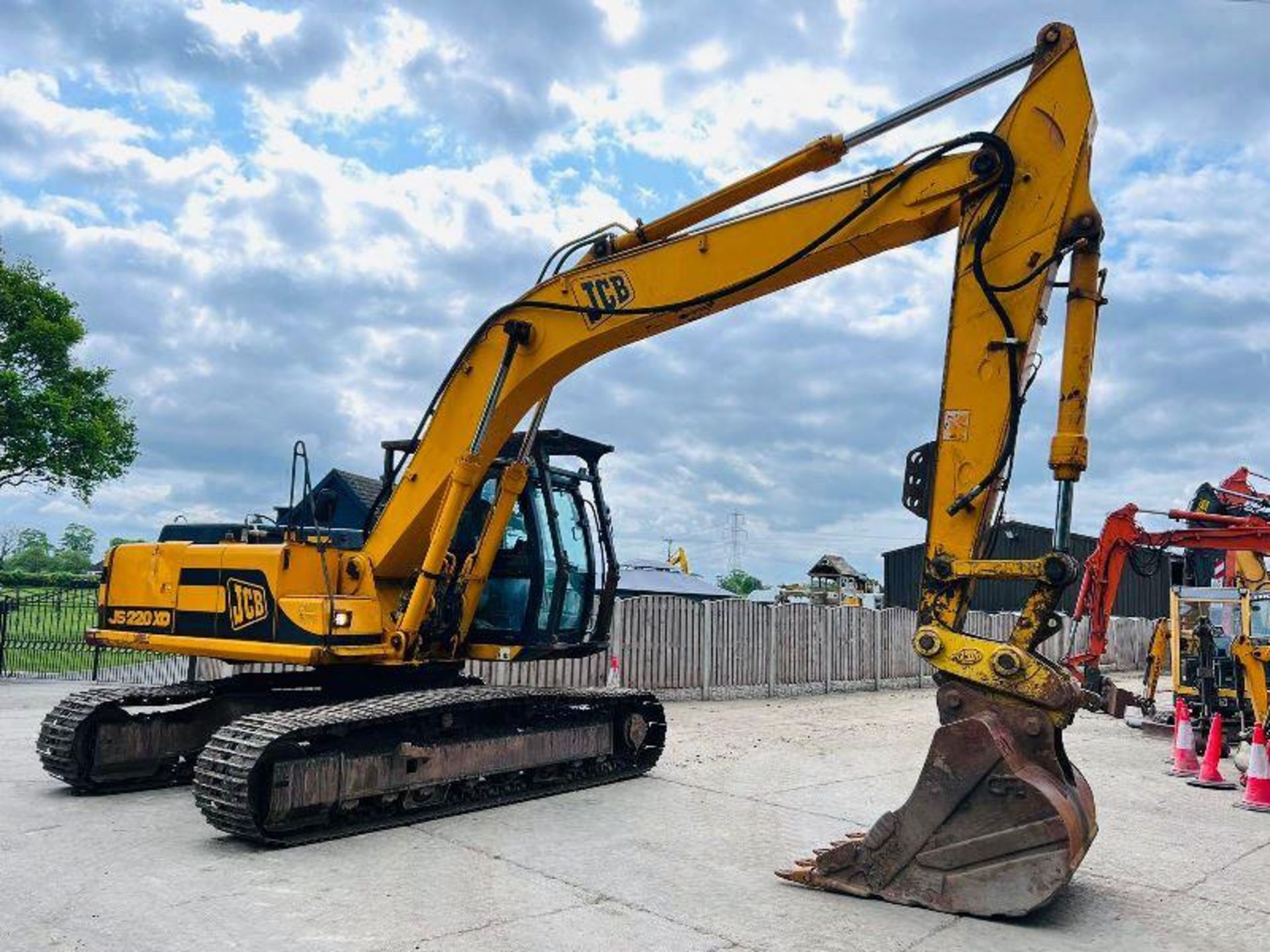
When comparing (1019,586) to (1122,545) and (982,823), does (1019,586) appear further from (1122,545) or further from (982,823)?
(982,823)

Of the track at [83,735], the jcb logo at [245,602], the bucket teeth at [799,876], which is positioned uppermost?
the jcb logo at [245,602]

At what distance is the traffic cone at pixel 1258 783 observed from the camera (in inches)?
346

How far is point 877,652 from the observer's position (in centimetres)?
2136

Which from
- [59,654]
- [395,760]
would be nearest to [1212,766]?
[395,760]

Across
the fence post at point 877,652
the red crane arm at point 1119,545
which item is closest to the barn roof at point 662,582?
the fence post at point 877,652

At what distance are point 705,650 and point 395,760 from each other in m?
9.96

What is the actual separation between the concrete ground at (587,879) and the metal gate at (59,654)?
9833mm

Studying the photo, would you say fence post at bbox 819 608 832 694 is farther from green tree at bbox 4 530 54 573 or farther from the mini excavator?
green tree at bbox 4 530 54 573

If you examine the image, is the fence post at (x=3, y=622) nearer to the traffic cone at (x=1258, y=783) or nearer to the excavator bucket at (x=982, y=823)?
the excavator bucket at (x=982, y=823)

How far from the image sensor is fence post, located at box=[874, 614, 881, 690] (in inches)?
837

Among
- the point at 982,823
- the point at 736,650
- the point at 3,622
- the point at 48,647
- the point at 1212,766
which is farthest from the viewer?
the point at 48,647

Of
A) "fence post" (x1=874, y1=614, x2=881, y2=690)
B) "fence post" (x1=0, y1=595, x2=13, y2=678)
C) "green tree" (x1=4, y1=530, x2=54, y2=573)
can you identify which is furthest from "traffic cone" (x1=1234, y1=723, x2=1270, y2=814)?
"green tree" (x1=4, y1=530, x2=54, y2=573)

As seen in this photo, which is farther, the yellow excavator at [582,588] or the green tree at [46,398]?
the green tree at [46,398]

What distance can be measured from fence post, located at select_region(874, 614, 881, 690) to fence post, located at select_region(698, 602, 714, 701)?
577cm
